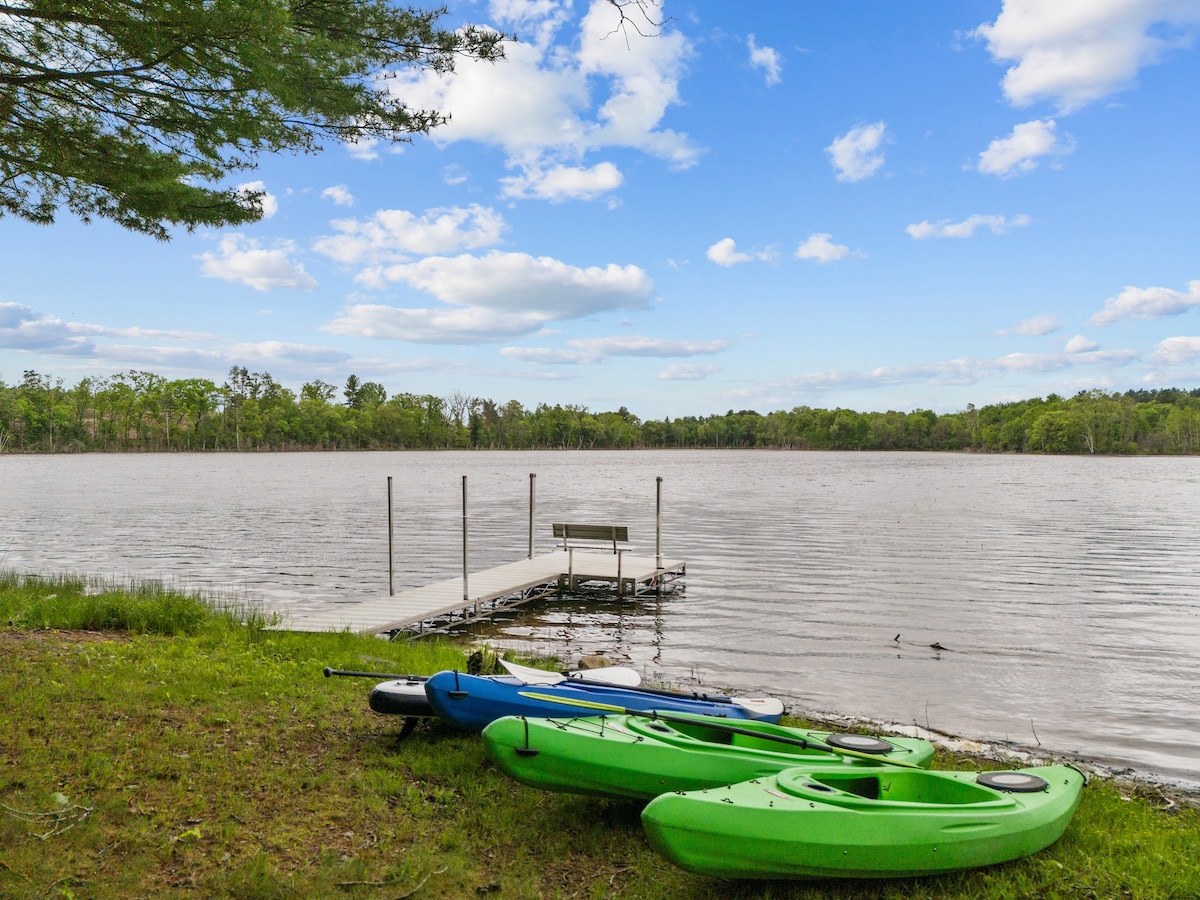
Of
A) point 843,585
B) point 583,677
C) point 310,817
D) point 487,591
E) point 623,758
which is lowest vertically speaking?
point 843,585

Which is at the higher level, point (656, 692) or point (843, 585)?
point (656, 692)

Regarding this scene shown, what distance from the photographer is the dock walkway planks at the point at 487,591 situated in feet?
34.5

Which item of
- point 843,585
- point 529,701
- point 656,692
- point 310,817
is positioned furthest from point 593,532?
point 310,817

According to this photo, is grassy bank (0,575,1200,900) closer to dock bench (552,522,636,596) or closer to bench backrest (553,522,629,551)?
dock bench (552,522,636,596)

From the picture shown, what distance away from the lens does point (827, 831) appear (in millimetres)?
3939

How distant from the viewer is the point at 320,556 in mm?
20422

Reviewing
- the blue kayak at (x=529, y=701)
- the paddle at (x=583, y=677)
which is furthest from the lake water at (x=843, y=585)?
the blue kayak at (x=529, y=701)

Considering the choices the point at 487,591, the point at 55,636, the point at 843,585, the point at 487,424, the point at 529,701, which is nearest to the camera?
the point at 529,701

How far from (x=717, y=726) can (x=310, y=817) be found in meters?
2.62

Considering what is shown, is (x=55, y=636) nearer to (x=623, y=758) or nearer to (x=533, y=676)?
(x=533, y=676)

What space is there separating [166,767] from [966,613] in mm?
12855

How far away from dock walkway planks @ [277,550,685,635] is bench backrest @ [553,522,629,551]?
572mm

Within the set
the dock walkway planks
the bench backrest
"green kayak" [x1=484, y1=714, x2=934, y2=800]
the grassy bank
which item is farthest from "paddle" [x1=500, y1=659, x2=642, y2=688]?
the bench backrest

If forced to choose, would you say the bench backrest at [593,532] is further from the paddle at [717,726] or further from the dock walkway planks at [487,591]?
the paddle at [717,726]
